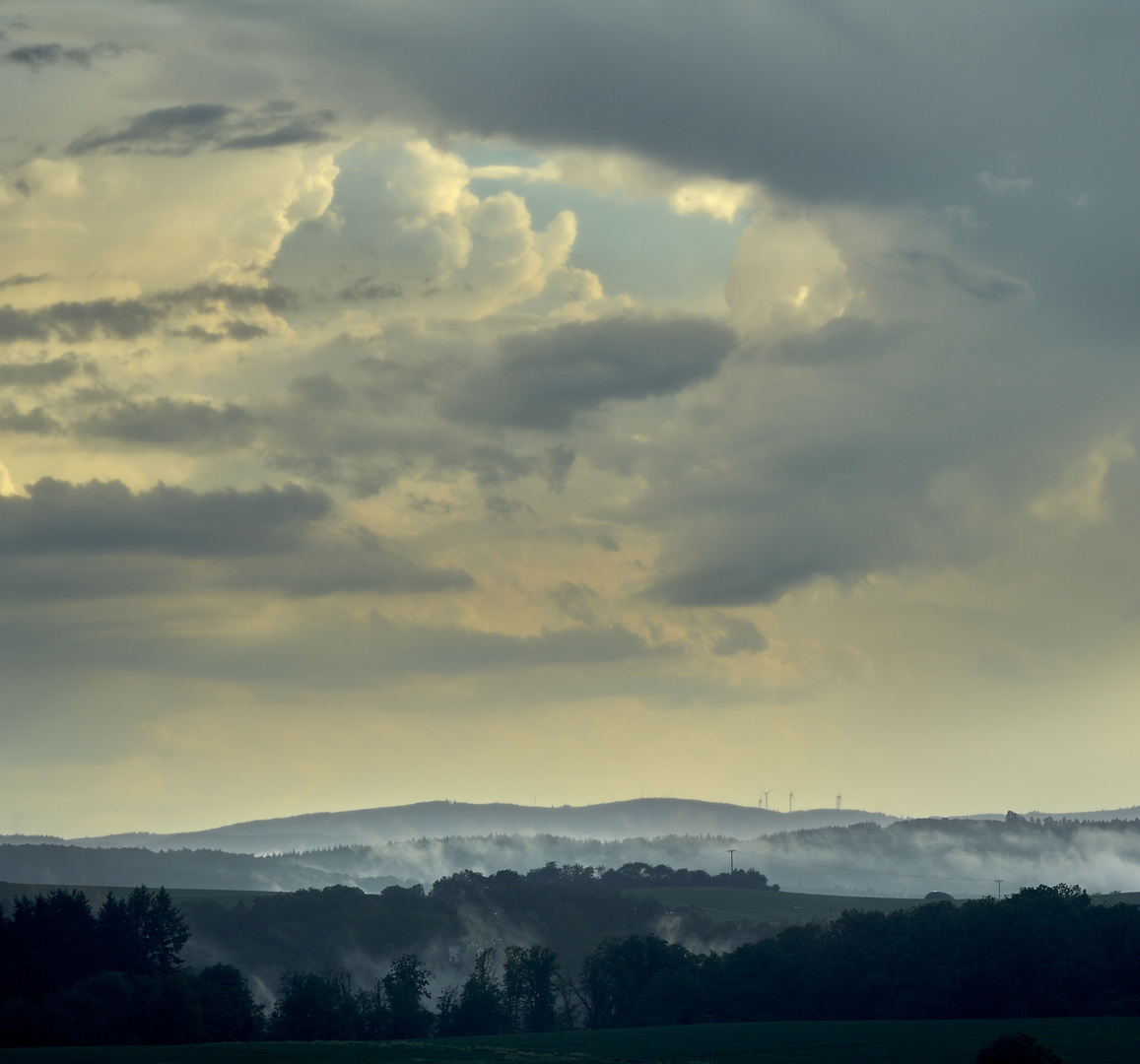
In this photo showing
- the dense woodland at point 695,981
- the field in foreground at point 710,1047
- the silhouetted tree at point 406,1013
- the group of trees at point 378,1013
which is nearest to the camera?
the field in foreground at point 710,1047

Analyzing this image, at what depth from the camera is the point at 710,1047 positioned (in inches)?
5433

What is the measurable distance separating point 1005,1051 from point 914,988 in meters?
91.8

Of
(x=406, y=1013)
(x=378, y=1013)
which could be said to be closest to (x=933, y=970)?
(x=406, y=1013)

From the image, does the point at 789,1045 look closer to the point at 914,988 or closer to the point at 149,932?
the point at 914,988

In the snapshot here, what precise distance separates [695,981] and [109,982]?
78.0 metres

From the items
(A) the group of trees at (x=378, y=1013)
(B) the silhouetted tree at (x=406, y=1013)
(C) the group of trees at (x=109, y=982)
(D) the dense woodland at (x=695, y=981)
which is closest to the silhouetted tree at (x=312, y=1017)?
(A) the group of trees at (x=378, y=1013)

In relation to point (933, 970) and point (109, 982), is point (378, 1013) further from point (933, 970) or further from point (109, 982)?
point (933, 970)

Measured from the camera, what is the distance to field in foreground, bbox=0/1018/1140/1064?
11256 cm

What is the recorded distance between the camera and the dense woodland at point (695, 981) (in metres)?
146

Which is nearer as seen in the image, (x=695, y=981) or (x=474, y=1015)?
(x=695, y=981)

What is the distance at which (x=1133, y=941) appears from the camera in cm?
16625

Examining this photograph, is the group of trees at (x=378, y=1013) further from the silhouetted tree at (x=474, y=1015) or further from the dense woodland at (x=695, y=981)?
the dense woodland at (x=695, y=981)

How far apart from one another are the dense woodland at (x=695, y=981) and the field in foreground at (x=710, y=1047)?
10396 millimetres

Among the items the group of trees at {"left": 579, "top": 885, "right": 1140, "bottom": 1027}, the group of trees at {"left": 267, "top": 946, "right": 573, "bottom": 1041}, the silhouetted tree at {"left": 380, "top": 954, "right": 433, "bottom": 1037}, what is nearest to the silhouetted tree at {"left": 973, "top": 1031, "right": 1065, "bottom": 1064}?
the group of trees at {"left": 579, "top": 885, "right": 1140, "bottom": 1027}
